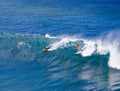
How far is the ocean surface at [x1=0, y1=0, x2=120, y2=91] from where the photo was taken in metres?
33.2

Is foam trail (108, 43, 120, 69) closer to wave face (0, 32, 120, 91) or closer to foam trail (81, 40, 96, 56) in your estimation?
wave face (0, 32, 120, 91)

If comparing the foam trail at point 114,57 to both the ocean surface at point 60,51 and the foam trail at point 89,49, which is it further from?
the foam trail at point 89,49

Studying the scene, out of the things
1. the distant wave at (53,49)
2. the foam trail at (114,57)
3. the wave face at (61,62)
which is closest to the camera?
the wave face at (61,62)

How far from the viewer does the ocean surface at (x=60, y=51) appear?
33219 millimetres

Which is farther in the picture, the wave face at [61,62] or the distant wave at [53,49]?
the distant wave at [53,49]

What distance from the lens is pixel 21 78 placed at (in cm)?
3478

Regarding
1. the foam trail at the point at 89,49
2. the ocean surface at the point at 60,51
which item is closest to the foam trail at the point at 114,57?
the ocean surface at the point at 60,51

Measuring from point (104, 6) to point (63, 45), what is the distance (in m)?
41.1

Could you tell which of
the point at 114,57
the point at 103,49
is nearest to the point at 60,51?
the point at 103,49

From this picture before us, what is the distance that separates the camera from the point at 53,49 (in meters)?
43.1

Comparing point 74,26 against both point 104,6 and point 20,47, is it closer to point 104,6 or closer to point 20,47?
point 20,47

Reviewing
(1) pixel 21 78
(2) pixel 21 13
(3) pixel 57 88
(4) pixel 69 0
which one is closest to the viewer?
(3) pixel 57 88

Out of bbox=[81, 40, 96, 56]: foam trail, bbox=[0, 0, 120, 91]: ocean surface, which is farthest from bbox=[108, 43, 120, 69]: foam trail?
bbox=[81, 40, 96, 56]: foam trail

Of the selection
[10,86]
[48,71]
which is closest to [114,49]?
[48,71]
